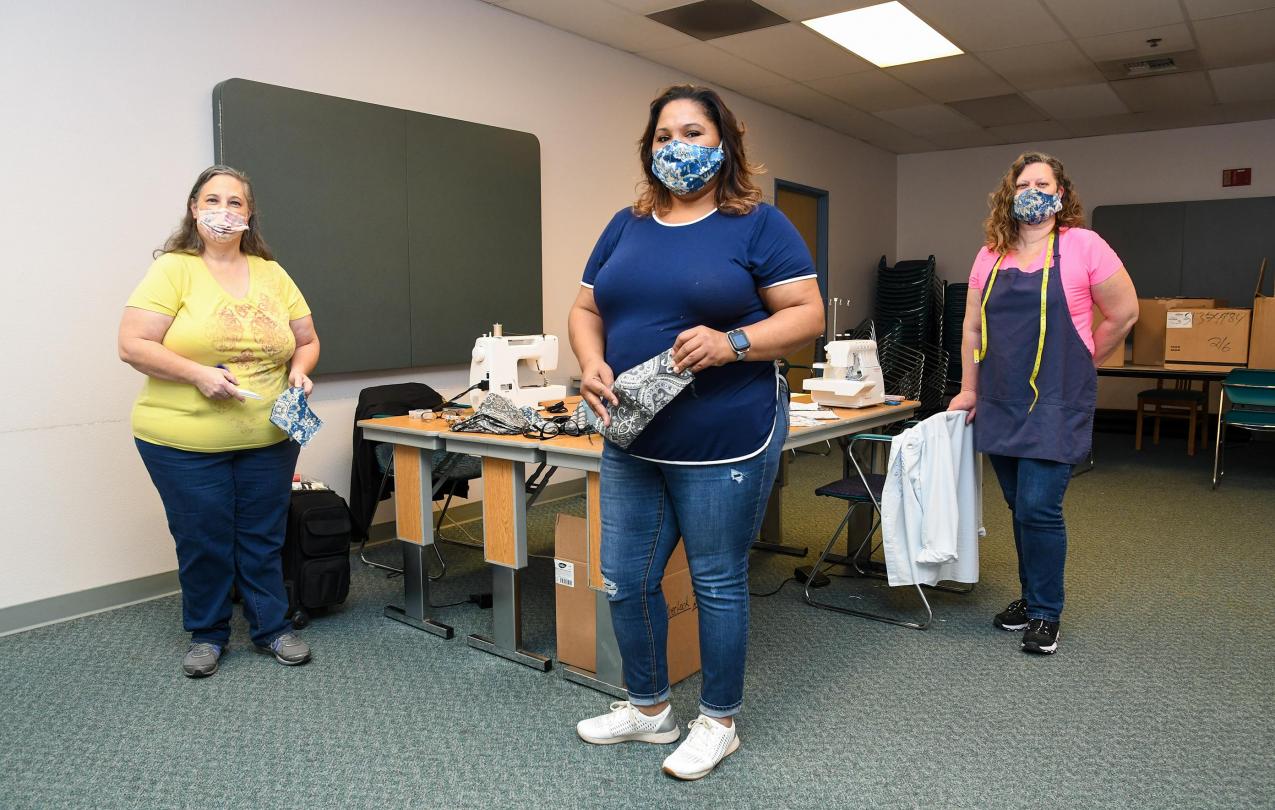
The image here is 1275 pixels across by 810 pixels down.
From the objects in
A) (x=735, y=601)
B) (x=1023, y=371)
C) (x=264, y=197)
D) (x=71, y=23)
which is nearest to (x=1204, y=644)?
(x=1023, y=371)

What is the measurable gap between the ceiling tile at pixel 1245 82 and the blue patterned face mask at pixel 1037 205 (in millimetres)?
4507

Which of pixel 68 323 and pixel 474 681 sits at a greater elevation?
pixel 68 323

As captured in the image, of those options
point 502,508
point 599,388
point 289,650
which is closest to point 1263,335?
point 502,508

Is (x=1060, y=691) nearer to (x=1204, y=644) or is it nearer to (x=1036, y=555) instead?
(x=1036, y=555)

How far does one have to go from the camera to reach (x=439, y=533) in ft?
14.3

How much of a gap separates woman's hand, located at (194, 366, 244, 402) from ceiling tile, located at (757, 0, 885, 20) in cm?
346

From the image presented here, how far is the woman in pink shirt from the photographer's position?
269 centimetres

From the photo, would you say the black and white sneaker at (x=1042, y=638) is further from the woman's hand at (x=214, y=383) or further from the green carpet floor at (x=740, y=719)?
the woman's hand at (x=214, y=383)

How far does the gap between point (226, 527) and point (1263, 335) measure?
6.08 meters

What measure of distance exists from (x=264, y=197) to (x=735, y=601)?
2.62 metres

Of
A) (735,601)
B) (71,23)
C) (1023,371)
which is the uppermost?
(71,23)

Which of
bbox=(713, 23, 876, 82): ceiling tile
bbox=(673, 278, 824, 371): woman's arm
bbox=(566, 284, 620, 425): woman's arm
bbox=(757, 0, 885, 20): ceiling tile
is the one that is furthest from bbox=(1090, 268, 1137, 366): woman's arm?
bbox=(713, 23, 876, 82): ceiling tile

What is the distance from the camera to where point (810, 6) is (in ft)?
15.5

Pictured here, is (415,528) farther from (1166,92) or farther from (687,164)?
(1166,92)
